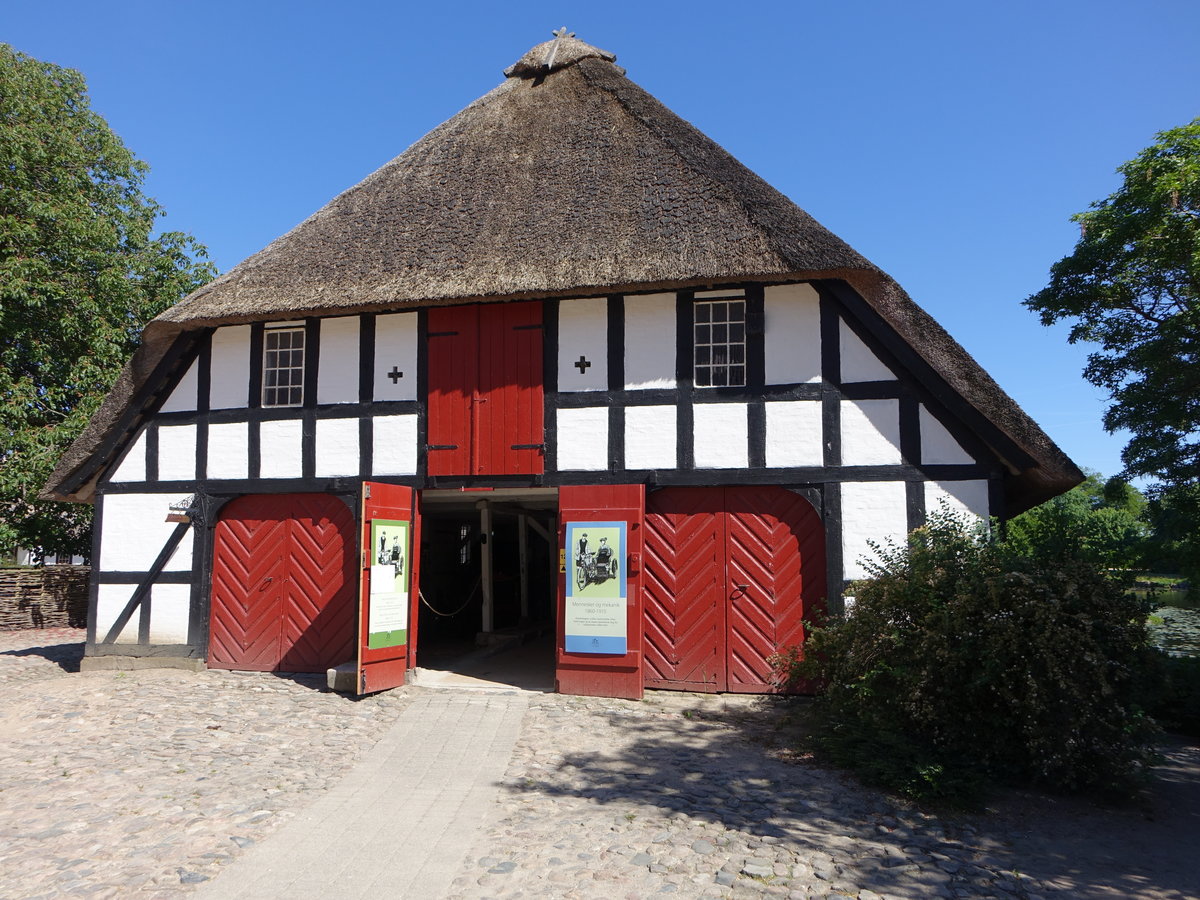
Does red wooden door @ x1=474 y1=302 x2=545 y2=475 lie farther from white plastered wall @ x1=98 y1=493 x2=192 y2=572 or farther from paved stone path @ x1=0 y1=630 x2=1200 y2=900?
→ white plastered wall @ x1=98 y1=493 x2=192 y2=572

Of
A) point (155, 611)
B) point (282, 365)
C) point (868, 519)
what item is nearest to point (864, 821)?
point (868, 519)

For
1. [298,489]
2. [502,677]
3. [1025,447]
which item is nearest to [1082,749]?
[1025,447]

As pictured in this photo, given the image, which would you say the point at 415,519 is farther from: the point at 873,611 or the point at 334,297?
the point at 873,611

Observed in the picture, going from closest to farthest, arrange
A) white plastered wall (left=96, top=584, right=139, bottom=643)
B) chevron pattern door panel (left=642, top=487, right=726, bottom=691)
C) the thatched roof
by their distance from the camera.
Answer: the thatched roof, chevron pattern door panel (left=642, top=487, right=726, bottom=691), white plastered wall (left=96, top=584, right=139, bottom=643)

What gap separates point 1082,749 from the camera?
5824mm

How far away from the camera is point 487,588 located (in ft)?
42.8

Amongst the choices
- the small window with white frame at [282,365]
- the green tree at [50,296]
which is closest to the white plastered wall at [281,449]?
the small window with white frame at [282,365]

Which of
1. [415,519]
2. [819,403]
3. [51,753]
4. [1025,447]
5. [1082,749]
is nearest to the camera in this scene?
[1082,749]

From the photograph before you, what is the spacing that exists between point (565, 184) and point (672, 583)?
5.14m

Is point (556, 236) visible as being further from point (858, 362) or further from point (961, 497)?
point (961, 497)

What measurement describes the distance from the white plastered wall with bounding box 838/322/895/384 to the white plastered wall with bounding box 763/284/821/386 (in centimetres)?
26

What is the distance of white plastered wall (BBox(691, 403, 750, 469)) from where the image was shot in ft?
30.5

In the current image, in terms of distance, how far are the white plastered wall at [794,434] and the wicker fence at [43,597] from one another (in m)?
14.2

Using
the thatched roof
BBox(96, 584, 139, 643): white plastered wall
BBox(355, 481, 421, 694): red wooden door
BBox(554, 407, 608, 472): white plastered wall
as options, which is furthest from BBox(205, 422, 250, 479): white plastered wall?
BBox(554, 407, 608, 472): white plastered wall
